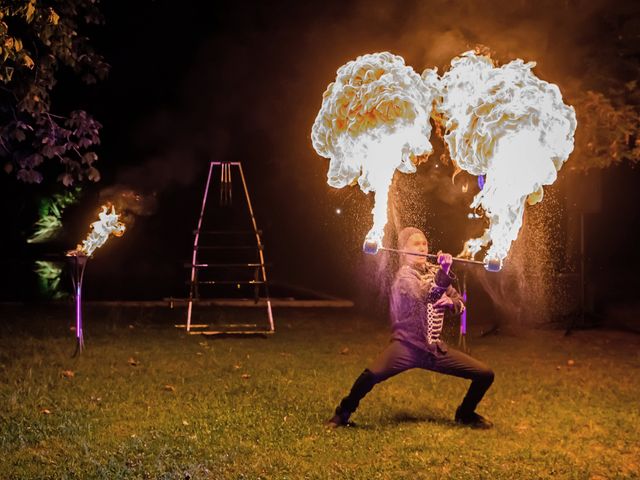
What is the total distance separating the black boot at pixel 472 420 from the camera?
7598mm

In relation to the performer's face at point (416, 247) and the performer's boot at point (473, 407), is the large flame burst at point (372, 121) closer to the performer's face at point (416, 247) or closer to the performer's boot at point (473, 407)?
the performer's face at point (416, 247)

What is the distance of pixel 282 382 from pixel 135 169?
7376 millimetres

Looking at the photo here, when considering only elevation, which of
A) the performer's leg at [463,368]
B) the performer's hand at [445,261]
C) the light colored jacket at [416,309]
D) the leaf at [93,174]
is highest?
the leaf at [93,174]

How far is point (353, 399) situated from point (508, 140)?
2.88 metres

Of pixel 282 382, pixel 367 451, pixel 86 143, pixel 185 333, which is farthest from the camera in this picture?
pixel 185 333

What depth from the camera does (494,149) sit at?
8062mm

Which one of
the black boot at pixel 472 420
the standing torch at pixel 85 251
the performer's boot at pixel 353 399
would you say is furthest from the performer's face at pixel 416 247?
the standing torch at pixel 85 251

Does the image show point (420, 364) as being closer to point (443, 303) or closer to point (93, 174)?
point (443, 303)

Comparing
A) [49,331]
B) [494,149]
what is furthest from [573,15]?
[49,331]

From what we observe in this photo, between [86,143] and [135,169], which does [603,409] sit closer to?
[86,143]

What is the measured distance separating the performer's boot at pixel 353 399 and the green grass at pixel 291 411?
0.61 feet

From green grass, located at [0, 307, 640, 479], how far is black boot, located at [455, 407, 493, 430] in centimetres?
A: 10

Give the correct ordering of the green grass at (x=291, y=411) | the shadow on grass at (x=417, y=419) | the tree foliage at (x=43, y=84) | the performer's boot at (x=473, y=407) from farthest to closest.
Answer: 1. the tree foliage at (x=43, y=84)
2. the shadow on grass at (x=417, y=419)
3. the performer's boot at (x=473, y=407)
4. the green grass at (x=291, y=411)

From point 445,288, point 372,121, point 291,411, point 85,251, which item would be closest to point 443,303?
point 445,288
